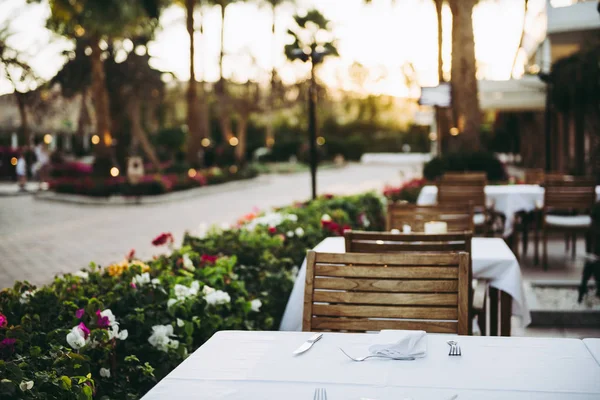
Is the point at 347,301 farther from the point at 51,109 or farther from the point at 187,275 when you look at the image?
the point at 51,109

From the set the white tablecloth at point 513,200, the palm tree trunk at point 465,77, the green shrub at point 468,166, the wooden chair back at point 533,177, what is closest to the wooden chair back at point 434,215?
the white tablecloth at point 513,200

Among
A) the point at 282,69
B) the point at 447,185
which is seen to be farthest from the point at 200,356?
the point at 282,69

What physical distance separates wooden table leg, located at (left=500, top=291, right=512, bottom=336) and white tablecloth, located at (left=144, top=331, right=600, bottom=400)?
6.39 ft

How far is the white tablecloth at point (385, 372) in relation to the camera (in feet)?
7.14

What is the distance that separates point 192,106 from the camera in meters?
26.1

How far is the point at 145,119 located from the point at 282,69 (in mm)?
12512

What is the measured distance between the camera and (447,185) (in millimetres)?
9289

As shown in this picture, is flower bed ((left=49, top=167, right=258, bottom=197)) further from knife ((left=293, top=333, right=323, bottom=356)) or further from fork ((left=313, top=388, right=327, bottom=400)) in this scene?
fork ((left=313, top=388, right=327, bottom=400))

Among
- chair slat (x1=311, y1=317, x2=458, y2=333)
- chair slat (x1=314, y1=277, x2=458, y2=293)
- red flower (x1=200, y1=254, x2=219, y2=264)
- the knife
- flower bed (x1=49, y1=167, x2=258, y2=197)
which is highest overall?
chair slat (x1=314, y1=277, x2=458, y2=293)

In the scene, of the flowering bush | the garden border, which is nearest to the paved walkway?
the garden border

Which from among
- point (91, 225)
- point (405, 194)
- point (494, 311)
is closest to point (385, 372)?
point (494, 311)

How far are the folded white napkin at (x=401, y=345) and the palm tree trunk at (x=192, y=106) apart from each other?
23.9m

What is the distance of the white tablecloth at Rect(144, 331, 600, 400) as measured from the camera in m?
→ 2.18

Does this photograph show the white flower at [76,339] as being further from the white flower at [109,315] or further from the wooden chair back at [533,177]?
the wooden chair back at [533,177]
